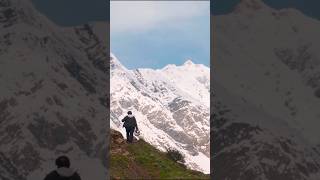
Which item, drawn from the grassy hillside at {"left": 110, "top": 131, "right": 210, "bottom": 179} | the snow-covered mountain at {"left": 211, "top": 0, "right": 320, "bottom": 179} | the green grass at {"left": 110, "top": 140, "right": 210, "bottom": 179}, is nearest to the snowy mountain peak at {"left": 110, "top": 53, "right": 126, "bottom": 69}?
the grassy hillside at {"left": 110, "top": 131, "right": 210, "bottom": 179}

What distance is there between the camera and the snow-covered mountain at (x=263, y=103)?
1294 inches

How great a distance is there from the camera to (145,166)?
36.4 meters

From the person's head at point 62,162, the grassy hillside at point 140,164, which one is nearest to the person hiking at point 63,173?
the person's head at point 62,162

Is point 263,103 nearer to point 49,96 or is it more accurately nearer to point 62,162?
point 49,96

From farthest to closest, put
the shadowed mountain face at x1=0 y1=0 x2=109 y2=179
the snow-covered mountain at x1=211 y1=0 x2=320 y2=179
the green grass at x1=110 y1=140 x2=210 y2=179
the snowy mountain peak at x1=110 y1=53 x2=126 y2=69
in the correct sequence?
1. the snowy mountain peak at x1=110 y1=53 x2=126 y2=69
2. the green grass at x1=110 y1=140 x2=210 y2=179
3. the snow-covered mountain at x1=211 y1=0 x2=320 y2=179
4. the shadowed mountain face at x1=0 y1=0 x2=109 y2=179

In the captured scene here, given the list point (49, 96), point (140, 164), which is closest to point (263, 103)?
point (140, 164)

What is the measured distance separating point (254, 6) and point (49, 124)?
53.6ft

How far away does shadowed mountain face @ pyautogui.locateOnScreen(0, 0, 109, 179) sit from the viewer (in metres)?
31.5

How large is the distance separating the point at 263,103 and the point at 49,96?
1093 cm

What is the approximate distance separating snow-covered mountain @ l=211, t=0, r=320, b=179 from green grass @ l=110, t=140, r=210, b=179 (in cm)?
334

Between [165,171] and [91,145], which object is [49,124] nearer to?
[91,145]

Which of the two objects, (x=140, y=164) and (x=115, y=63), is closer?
(x=140, y=164)

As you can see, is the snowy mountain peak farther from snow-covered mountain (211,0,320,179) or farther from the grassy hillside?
snow-covered mountain (211,0,320,179)

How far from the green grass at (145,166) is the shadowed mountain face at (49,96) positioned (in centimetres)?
359
